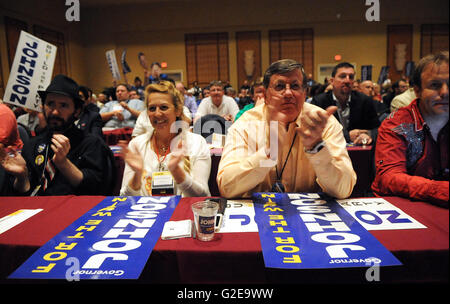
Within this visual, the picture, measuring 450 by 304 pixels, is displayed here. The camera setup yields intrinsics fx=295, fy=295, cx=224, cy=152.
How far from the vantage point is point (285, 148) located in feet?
4.94

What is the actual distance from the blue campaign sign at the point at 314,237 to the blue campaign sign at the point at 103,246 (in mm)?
361

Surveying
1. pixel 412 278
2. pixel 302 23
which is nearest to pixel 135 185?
pixel 412 278

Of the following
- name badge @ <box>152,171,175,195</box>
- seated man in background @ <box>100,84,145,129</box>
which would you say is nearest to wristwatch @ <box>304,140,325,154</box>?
name badge @ <box>152,171,175,195</box>

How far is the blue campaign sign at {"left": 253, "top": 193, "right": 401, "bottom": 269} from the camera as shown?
78 cm

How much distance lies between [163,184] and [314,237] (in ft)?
2.89

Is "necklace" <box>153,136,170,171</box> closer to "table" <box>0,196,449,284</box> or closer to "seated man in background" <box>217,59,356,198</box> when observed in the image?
"seated man in background" <box>217,59,356,198</box>

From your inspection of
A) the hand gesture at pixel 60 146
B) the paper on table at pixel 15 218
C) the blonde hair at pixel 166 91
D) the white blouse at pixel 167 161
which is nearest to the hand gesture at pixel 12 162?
the hand gesture at pixel 60 146

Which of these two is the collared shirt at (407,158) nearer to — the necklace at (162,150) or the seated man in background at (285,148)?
the seated man in background at (285,148)

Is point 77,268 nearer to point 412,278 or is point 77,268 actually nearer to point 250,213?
point 250,213

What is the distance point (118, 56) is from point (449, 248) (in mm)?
12436

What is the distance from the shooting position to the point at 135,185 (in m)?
1.54

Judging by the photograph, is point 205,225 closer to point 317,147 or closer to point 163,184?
point 317,147

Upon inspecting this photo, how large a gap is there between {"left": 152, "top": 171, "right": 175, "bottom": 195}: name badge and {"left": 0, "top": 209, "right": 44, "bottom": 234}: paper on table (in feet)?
1.73
